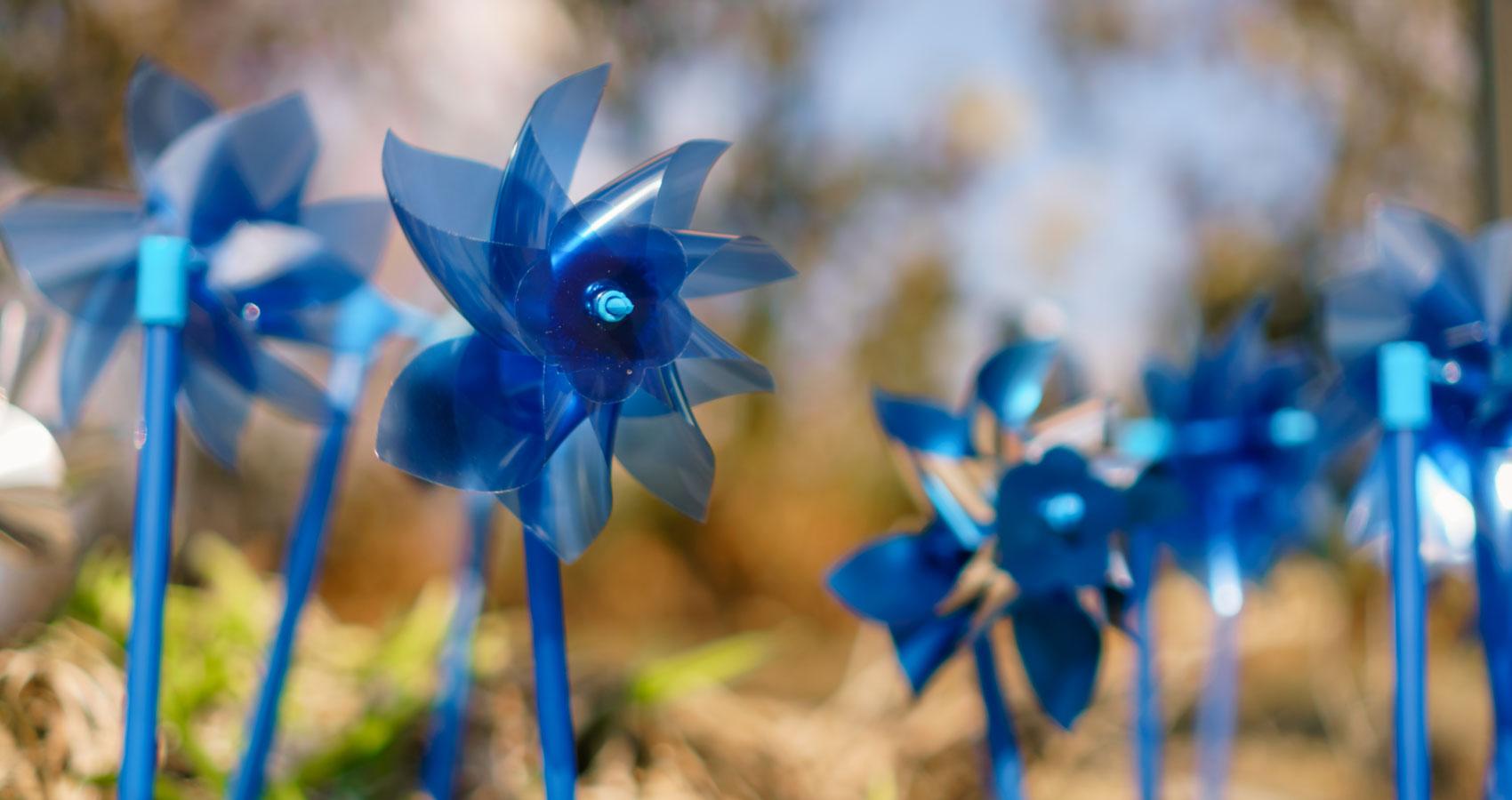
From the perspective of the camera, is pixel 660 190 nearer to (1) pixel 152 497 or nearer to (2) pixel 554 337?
(2) pixel 554 337

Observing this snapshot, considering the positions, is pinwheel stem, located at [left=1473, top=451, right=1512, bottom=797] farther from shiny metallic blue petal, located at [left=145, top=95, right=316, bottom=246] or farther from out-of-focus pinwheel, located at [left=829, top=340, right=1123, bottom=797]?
shiny metallic blue petal, located at [left=145, top=95, right=316, bottom=246]

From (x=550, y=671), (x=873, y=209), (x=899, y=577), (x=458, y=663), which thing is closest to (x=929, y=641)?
(x=899, y=577)

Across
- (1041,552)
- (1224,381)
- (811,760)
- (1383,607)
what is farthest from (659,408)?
(1383,607)

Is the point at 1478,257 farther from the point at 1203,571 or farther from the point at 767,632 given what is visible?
the point at 767,632

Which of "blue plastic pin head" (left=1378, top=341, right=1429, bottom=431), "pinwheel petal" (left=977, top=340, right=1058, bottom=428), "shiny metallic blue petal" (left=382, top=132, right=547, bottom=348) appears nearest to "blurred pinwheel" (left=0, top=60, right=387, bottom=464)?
"shiny metallic blue petal" (left=382, top=132, right=547, bottom=348)

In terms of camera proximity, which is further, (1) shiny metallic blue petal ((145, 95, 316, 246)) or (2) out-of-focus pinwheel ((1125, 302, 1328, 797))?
(2) out-of-focus pinwheel ((1125, 302, 1328, 797))

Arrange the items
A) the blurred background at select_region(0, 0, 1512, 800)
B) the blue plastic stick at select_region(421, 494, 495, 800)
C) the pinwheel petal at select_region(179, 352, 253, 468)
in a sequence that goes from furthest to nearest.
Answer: the blurred background at select_region(0, 0, 1512, 800) → the blue plastic stick at select_region(421, 494, 495, 800) → the pinwheel petal at select_region(179, 352, 253, 468)

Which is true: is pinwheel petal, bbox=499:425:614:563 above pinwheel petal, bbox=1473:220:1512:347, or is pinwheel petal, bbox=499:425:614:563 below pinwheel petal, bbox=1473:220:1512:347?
below
